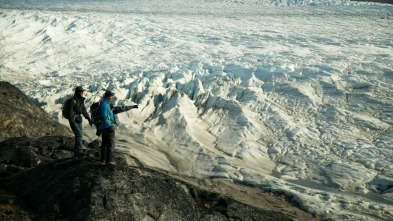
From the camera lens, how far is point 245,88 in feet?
45.5

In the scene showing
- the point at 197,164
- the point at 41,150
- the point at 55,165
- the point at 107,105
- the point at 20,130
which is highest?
the point at 107,105

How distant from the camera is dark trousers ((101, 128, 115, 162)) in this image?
491 cm

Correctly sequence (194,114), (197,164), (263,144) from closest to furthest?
(197,164), (263,144), (194,114)

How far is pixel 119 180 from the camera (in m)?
4.64

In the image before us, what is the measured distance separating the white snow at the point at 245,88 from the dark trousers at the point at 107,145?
4.65 metres

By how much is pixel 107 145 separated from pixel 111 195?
33.6 inches

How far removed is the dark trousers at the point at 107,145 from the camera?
4.91 m

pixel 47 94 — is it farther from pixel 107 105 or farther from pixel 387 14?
pixel 387 14

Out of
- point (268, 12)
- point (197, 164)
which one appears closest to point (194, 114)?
point (197, 164)

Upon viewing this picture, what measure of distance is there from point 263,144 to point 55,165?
25.2 ft

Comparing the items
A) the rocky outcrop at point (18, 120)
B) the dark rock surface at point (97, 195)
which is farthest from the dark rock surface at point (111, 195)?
the rocky outcrop at point (18, 120)

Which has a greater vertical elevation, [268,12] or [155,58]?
[268,12]

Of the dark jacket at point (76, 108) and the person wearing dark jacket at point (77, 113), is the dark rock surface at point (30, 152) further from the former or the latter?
Answer: the dark jacket at point (76, 108)

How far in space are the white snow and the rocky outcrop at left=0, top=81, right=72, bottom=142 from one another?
1.69m
